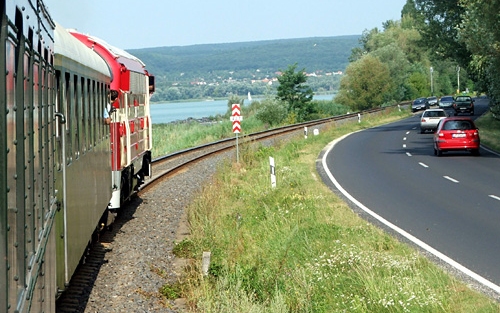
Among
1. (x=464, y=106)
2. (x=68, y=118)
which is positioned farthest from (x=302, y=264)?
(x=464, y=106)

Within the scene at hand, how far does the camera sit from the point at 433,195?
2361 cm

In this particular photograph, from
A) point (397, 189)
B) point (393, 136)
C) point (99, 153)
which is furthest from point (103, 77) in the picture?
point (393, 136)

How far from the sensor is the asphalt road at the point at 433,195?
1500 cm

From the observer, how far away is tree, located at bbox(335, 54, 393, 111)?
4232 inches

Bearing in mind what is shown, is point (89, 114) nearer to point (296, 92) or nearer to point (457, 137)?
point (457, 137)

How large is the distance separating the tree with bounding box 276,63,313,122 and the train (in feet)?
239

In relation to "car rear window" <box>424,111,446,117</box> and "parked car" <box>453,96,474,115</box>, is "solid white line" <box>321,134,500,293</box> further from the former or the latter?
"parked car" <box>453,96,474,115</box>

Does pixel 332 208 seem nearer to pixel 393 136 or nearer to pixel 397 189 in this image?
pixel 397 189

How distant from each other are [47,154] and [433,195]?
17713mm

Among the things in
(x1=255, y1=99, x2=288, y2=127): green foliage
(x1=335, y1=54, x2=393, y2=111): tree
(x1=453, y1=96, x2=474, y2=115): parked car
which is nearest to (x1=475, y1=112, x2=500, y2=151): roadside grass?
(x1=453, y1=96, x2=474, y2=115): parked car

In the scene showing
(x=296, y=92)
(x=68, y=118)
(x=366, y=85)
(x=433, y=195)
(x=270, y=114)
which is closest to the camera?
(x=68, y=118)

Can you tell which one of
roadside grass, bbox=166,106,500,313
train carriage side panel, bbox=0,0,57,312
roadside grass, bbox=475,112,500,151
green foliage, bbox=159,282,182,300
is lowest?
green foliage, bbox=159,282,182,300

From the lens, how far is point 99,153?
13430 millimetres

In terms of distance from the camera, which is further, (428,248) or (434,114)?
(434,114)
